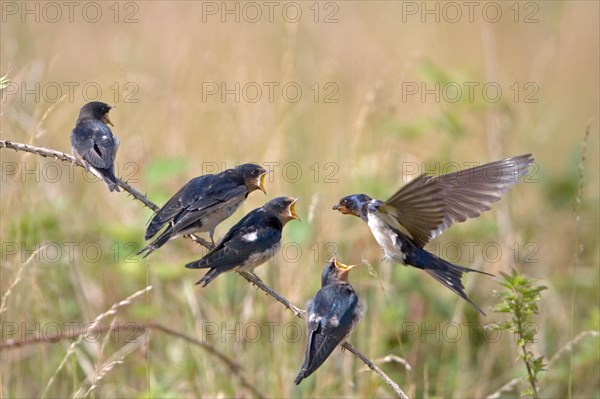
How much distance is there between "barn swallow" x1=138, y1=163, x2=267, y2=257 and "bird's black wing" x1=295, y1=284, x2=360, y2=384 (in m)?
0.48

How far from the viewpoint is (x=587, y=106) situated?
28.8 feet

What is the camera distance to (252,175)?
12.2 ft

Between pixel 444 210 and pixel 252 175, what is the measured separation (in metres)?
0.83

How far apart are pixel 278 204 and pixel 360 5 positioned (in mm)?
7040

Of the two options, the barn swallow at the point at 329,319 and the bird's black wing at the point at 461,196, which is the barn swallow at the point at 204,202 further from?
the bird's black wing at the point at 461,196

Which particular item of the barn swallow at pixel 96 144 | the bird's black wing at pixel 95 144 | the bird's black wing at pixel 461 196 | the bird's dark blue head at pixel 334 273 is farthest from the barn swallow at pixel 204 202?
the bird's black wing at pixel 461 196

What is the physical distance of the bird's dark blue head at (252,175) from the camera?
3.68m

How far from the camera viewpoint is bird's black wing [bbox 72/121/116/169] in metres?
3.41

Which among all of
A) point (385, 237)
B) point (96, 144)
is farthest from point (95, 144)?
point (385, 237)

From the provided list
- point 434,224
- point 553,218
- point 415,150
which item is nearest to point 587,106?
point 415,150

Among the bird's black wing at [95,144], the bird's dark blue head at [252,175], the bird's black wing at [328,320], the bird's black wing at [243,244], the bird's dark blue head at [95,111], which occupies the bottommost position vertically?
the bird's black wing at [328,320]

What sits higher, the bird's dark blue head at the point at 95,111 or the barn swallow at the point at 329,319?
the bird's dark blue head at the point at 95,111

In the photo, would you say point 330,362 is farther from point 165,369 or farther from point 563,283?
point 563,283

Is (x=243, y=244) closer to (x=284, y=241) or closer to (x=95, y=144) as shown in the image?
(x=95, y=144)
